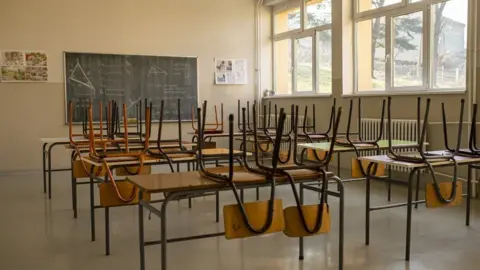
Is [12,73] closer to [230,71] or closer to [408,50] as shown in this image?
[230,71]

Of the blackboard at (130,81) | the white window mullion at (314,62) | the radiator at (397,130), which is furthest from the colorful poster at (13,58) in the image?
the radiator at (397,130)

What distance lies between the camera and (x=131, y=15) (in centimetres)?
751

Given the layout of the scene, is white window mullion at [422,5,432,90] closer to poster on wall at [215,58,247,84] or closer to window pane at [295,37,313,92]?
window pane at [295,37,313,92]

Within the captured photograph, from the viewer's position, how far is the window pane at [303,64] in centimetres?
775

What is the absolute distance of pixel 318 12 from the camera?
24.4 feet

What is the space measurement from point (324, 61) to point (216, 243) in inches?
182

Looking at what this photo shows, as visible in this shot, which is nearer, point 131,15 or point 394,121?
point 394,121

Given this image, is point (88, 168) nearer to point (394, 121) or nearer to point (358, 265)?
point (358, 265)

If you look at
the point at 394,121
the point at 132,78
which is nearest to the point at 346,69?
the point at 394,121

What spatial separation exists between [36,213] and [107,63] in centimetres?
345

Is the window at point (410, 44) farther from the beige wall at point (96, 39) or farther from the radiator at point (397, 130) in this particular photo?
the beige wall at point (96, 39)

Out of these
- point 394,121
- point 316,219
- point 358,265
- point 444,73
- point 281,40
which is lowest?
point 358,265

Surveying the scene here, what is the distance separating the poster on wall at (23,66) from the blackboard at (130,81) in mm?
330

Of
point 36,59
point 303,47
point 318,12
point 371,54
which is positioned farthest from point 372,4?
point 36,59
